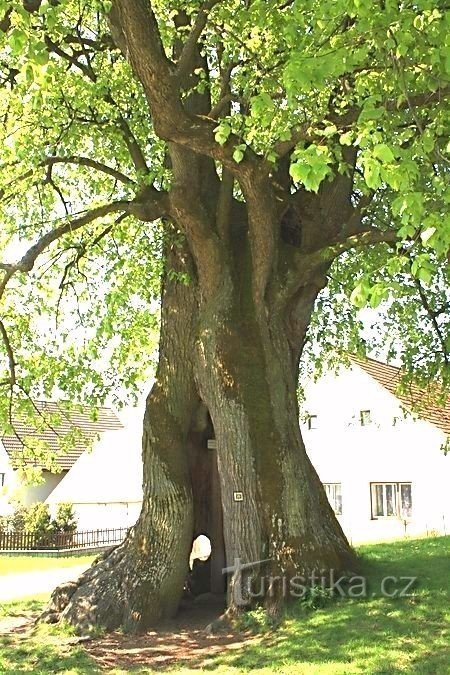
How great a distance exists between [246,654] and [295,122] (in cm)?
624

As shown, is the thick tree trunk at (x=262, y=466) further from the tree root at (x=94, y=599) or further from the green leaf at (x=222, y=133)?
the green leaf at (x=222, y=133)

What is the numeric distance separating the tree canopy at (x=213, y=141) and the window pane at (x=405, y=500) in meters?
12.8

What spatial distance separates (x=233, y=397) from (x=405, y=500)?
64.7ft

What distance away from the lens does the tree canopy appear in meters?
7.04

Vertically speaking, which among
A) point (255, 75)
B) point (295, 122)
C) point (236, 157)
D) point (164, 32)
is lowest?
point (236, 157)

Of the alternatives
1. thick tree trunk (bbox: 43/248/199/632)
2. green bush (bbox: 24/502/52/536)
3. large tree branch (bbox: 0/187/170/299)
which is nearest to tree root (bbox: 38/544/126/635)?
thick tree trunk (bbox: 43/248/199/632)

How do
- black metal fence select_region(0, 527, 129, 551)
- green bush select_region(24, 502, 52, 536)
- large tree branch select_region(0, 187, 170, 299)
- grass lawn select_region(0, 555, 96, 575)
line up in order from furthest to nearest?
1. green bush select_region(24, 502, 52, 536)
2. black metal fence select_region(0, 527, 129, 551)
3. grass lawn select_region(0, 555, 96, 575)
4. large tree branch select_region(0, 187, 170, 299)

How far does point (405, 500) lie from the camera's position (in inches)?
1146

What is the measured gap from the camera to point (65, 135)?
40.6 feet

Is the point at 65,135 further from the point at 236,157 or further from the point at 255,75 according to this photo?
the point at 236,157

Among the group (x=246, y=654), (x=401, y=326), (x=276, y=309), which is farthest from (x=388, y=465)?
(x=246, y=654)

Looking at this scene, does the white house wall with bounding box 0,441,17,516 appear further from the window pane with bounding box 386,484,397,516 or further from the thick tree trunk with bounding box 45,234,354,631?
the thick tree trunk with bounding box 45,234,354,631

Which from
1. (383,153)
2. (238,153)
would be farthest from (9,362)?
(383,153)

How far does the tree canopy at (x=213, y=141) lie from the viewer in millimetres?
7035
